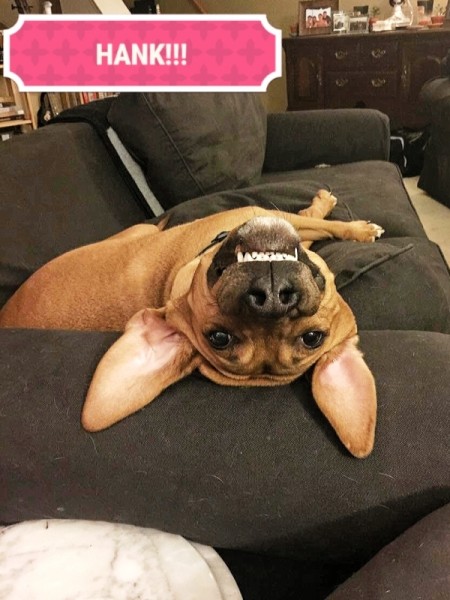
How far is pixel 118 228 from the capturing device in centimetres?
237

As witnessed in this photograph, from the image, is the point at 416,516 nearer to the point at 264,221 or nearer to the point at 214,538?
the point at 214,538

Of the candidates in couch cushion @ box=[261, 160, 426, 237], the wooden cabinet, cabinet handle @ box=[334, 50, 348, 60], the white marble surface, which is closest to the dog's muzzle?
the white marble surface

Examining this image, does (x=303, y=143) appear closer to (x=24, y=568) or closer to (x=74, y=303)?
(x=74, y=303)

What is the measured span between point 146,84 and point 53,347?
1.90ft

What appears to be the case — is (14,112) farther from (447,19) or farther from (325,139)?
(447,19)

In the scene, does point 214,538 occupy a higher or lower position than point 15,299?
lower

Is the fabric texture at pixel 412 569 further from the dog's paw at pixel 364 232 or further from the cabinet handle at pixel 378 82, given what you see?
the cabinet handle at pixel 378 82

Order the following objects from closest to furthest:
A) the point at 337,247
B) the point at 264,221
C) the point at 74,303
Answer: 1. the point at 264,221
2. the point at 74,303
3. the point at 337,247

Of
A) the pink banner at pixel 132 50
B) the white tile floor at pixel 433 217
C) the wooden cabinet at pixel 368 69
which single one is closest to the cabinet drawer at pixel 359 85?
the wooden cabinet at pixel 368 69

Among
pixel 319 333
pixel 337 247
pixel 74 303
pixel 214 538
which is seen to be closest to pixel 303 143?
pixel 337 247

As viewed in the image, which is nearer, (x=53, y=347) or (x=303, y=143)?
(x=53, y=347)

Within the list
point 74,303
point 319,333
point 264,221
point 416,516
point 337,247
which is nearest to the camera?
point 416,516

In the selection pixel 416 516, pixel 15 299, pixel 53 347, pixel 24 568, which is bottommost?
pixel 24 568

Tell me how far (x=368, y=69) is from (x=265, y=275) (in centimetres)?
500
